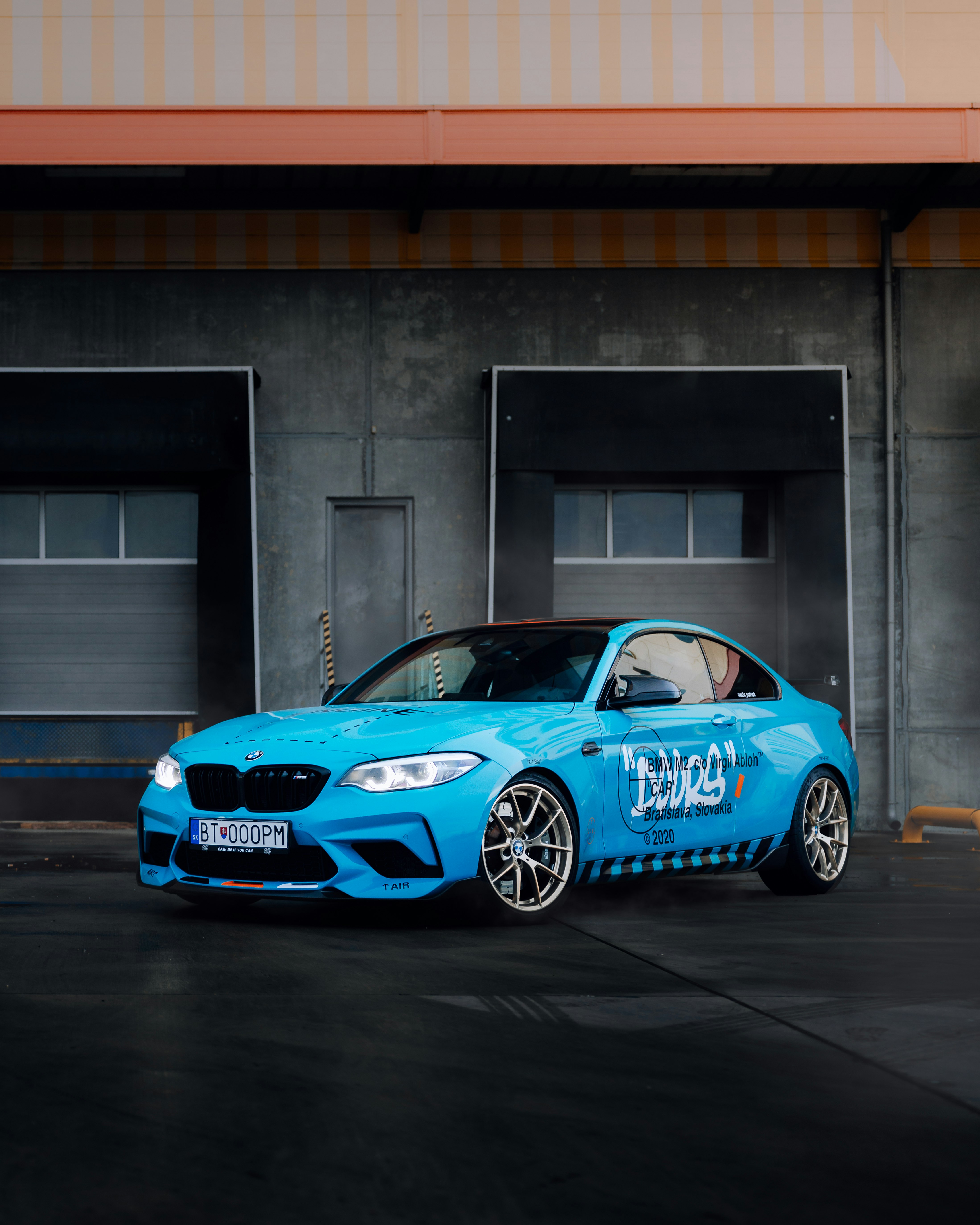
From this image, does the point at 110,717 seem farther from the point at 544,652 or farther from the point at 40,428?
the point at 544,652

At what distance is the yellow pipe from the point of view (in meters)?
11.2

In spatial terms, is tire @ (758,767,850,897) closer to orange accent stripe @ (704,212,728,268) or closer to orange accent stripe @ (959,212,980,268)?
orange accent stripe @ (704,212,728,268)

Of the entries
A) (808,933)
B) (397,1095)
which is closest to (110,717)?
(808,933)

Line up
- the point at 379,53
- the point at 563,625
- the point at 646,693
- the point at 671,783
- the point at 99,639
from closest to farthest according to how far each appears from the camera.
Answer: the point at 646,693 < the point at 671,783 < the point at 563,625 < the point at 379,53 < the point at 99,639

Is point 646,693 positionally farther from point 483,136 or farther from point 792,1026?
point 483,136

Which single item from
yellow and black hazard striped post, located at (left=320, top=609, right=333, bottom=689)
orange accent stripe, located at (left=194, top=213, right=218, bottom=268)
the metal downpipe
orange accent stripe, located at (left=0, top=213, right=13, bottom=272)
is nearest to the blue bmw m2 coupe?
yellow and black hazard striped post, located at (left=320, top=609, right=333, bottom=689)

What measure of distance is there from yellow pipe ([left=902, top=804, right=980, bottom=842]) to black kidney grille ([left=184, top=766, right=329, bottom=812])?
6748 millimetres

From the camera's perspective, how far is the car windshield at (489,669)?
6.93m

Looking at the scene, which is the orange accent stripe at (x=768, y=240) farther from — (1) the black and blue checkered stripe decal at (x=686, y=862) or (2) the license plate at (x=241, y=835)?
(2) the license plate at (x=241, y=835)

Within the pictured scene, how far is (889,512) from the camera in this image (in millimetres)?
14375

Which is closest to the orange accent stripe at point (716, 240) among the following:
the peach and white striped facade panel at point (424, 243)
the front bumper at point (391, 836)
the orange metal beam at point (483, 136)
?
the peach and white striped facade panel at point (424, 243)

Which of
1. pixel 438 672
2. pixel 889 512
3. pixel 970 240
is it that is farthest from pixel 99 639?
pixel 970 240

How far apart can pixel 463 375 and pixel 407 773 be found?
9018mm

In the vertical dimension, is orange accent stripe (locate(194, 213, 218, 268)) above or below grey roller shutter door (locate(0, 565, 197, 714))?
above
